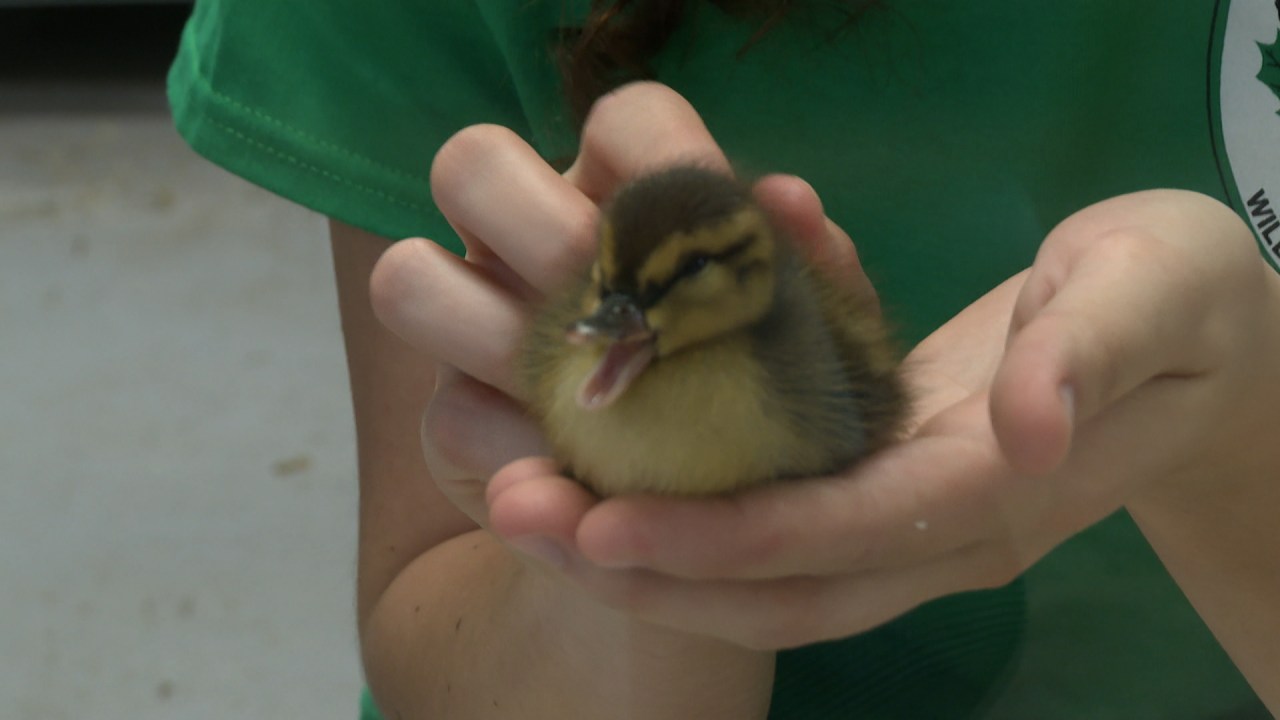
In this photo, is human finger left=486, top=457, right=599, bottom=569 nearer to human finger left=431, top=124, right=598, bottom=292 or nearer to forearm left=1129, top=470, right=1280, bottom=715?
human finger left=431, top=124, right=598, bottom=292

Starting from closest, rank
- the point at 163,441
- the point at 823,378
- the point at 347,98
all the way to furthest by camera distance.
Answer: the point at 823,378
the point at 347,98
the point at 163,441

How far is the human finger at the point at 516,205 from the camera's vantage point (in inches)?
21.2

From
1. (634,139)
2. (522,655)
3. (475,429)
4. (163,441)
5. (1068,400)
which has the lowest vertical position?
(163,441)

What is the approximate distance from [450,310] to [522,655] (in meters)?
0.25

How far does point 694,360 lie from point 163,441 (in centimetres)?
144

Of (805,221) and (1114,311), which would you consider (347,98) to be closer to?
(805,221)

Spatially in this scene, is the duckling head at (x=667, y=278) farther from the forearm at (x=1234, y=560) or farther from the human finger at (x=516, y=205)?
the forearm at (x=1234, y=560)

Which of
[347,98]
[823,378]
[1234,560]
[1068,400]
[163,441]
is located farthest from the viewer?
[163,441]

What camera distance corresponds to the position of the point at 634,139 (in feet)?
1.90

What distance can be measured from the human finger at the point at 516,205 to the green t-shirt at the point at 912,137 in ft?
0.47

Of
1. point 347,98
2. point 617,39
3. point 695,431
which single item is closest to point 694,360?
point 695,431

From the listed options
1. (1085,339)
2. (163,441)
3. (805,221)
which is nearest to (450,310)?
(805,221)

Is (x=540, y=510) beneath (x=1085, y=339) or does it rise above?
beneath

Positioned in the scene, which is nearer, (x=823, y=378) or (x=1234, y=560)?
(x=823, y=378)
